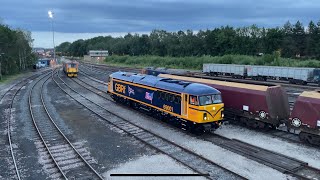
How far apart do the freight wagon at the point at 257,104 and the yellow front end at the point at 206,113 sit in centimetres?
242

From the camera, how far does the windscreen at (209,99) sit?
20.9 m

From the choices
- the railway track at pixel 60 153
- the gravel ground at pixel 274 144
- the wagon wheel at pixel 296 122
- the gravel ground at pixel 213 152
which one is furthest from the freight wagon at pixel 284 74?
the railway track at pixel 60 153

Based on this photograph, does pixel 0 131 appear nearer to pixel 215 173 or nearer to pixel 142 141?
pixel 142 141

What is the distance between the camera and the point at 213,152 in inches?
713

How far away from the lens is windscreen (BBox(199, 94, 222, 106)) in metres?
20.9

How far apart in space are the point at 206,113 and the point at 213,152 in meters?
3.19

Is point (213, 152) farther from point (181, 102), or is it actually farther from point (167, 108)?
point (167, 108)

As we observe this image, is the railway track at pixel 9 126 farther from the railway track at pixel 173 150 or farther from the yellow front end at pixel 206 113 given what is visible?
the yellow front end at pixel 206 113

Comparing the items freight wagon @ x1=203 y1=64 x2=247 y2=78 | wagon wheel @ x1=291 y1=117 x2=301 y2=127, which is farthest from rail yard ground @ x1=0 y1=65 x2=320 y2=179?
freight wagon @ x1=203 y1=64 x2=247 y2=78

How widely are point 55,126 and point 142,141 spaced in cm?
786

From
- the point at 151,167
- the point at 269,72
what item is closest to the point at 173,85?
the point at 151,167

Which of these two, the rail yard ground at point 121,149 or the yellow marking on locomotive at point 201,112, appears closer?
the rail yard ground at point 121,149

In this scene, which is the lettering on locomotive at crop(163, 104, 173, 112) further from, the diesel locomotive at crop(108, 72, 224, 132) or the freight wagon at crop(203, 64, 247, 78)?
the freight wagon at crop(203, 64, 247, 78)

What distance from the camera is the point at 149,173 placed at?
604 inches
